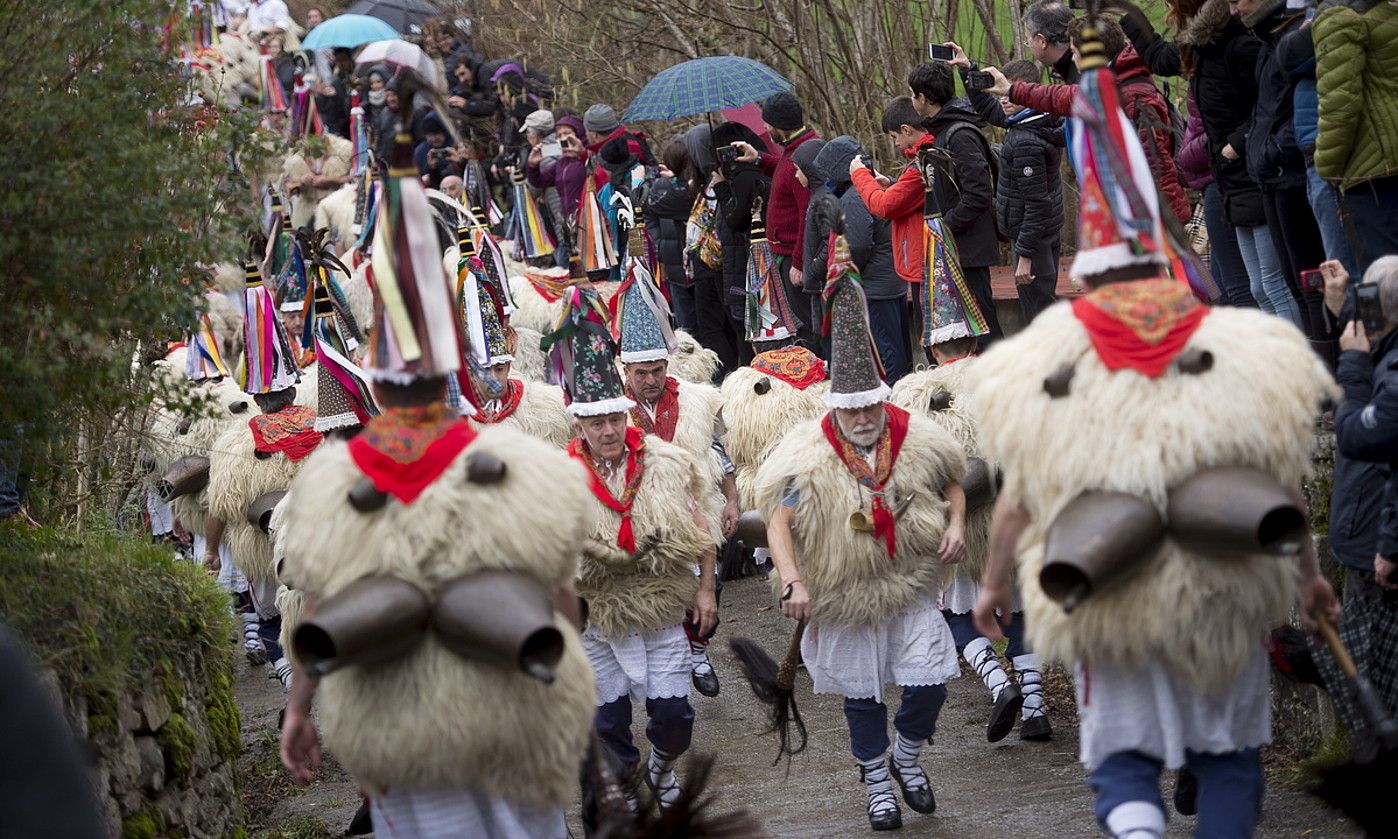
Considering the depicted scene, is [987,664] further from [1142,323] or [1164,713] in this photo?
[1142,323]

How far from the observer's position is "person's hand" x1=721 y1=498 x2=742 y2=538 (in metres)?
9.03

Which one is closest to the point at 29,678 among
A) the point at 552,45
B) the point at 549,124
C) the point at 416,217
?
the point at 416,217

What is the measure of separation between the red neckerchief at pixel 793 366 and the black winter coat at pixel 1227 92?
2973mm

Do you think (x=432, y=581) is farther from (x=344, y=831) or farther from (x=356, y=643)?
(x=344, y=831)

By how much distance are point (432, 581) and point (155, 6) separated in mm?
3877

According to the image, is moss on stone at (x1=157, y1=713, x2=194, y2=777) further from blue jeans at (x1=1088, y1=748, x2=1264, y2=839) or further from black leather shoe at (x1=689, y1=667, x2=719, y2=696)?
blue jeans at (x1=1088, y1=748, x2=1264, y2=839)

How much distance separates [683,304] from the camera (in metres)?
14.7

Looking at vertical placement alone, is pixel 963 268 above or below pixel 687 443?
above

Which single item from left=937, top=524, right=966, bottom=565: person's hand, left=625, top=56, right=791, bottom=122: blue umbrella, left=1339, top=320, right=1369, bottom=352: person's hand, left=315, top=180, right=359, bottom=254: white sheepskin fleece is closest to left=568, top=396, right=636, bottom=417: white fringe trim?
left=937, top=524, right=966, bottom=565: person's hand

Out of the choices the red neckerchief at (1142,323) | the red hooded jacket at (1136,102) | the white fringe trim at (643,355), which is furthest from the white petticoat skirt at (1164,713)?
the white fringe trim at (643,355)

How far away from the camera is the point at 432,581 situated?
5.14m

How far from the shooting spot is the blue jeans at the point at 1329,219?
7.69 m

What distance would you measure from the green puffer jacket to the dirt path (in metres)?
2.49

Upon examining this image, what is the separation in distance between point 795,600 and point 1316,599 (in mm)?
2515
